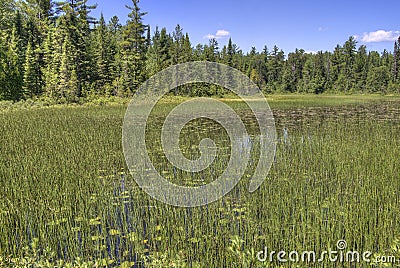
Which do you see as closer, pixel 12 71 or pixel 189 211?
pixel 189 211

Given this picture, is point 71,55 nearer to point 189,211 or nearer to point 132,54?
point 132,54

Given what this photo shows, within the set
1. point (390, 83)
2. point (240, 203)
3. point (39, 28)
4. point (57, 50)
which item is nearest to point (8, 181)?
point (240, 203)

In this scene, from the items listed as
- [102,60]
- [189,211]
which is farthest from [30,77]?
[189,211]

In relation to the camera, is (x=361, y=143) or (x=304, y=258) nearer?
(x=304, y=258)

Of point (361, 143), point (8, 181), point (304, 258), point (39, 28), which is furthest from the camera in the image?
point (39, 28)

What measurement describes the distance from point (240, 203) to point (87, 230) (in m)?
2.70

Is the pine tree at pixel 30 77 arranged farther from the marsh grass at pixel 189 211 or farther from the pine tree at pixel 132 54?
the marsh grass at pixel 189 211

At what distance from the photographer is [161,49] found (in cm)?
4872

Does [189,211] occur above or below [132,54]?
below

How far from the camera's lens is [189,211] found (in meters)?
5.55

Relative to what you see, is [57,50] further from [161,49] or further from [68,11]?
[161,49]

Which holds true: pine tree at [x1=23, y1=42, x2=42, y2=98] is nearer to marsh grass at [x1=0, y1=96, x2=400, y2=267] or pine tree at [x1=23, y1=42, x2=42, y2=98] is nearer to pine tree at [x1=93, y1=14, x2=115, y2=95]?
pine tree at [x1=93, y1=14, x2=115, y2=95]

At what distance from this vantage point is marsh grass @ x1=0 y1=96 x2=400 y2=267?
14.0 feet

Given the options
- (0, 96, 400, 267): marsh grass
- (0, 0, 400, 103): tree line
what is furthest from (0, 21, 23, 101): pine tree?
(0, 96, 400, 267): marsh grass
